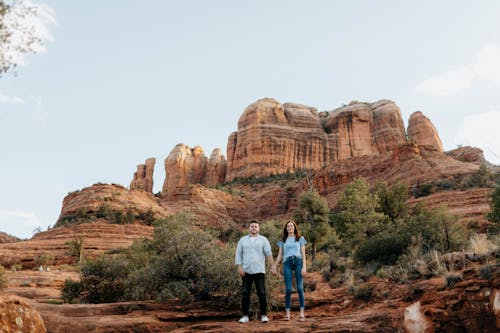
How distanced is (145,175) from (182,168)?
11.2 meters

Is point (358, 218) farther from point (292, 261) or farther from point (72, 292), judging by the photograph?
point (292, 261)

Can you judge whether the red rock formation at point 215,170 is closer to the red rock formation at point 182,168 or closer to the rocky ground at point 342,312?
the red rock formation at point 182,168

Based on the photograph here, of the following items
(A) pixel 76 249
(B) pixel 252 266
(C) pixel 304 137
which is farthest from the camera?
(C) pixel 304 137

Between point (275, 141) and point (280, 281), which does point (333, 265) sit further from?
point (275, 141)

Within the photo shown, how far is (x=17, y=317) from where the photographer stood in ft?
22.6

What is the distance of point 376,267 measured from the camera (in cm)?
1365

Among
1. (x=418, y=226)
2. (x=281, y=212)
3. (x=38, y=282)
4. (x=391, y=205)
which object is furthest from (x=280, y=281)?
(x=281, y=212)

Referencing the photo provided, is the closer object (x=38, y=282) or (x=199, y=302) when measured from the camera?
(x=199, y=302)

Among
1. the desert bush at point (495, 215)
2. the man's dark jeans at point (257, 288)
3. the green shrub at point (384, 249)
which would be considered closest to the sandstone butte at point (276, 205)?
the man's dark jeans at point (257, 288)

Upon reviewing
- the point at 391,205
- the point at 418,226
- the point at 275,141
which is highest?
the point at 275,141

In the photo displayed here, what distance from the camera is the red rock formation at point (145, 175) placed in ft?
307

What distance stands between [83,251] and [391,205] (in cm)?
2137

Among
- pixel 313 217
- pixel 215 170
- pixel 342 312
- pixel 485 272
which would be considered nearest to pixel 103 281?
pixel 342 312

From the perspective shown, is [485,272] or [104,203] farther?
[104,203]
